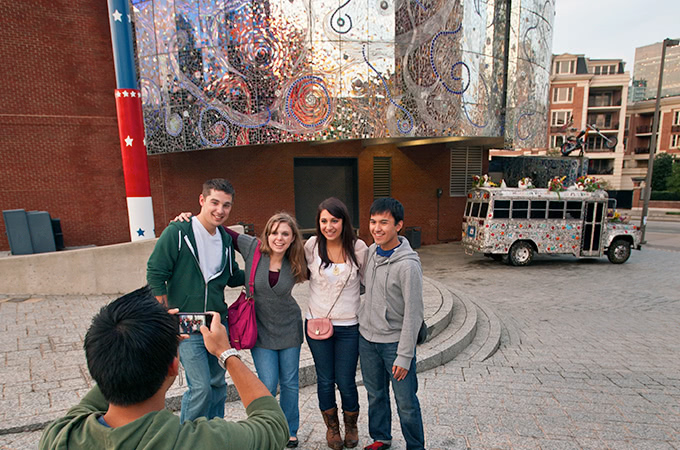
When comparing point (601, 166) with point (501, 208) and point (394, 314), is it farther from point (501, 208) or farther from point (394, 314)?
point (394, 314)

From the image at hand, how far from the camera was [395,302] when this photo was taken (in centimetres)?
249

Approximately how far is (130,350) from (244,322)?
150cm

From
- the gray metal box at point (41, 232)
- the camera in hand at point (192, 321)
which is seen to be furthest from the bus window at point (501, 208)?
the gray metal box at point (41, 232)

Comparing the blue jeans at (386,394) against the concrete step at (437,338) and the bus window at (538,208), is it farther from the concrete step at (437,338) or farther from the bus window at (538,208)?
the bus window at (538,208)

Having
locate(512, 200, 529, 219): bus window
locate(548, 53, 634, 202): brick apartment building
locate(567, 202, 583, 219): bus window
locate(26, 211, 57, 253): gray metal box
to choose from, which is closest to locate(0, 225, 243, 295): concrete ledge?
locate(26, 211, 57, 253): gray metal box

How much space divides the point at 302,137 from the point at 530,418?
754 cm

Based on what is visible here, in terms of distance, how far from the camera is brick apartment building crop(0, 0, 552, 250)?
30.5 ft

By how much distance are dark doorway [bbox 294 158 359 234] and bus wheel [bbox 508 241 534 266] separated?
528cm

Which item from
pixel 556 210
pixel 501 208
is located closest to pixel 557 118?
pixel 556 210

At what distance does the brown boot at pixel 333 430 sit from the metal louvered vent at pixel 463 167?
1302cm

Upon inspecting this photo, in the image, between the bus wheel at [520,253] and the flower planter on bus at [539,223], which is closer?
the flower planter on bus at [539,223]

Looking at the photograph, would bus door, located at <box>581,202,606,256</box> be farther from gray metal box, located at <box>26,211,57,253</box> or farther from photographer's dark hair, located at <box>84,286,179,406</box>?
gray metal box, located at <box>26,211,57,253</box>

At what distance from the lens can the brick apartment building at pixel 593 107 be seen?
41469 mm

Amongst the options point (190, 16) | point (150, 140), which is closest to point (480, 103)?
point (190, 16)
